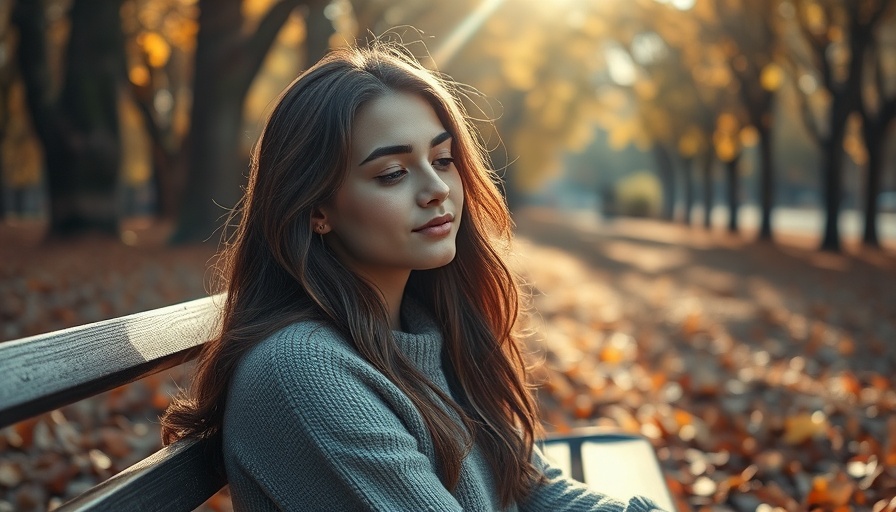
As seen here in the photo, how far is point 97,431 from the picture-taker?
393 centimetres

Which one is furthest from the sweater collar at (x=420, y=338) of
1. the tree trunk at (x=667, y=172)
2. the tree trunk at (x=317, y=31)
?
the tree trunk at (x=667, y=172)

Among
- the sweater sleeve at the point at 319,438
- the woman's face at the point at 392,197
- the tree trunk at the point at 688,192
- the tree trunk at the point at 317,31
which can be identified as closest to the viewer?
the sweater sleeve at the point at 319,438

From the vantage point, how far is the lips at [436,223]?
204cm

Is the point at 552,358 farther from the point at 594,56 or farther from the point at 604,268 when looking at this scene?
the point at 594,56

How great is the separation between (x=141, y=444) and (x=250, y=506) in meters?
2.15

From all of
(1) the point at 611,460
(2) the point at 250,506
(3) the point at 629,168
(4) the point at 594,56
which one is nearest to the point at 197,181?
(1) the point at 611,460

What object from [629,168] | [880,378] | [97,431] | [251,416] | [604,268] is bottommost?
[629,168]

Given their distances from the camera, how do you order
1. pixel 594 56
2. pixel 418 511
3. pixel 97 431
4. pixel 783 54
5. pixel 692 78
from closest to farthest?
pixel 418 511 → pixel 97 431 → pixel 783 54 → pixel 692 78 → pixel 594 56

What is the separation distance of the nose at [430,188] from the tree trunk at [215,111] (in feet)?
36.2

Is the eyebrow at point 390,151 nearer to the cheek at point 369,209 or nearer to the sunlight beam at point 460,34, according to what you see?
the cheek at point 369,209

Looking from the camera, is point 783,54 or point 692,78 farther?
point 692,78

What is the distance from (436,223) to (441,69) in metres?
12.7

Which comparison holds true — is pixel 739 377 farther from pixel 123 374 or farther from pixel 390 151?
pixel 123 374

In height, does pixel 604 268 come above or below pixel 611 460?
below
